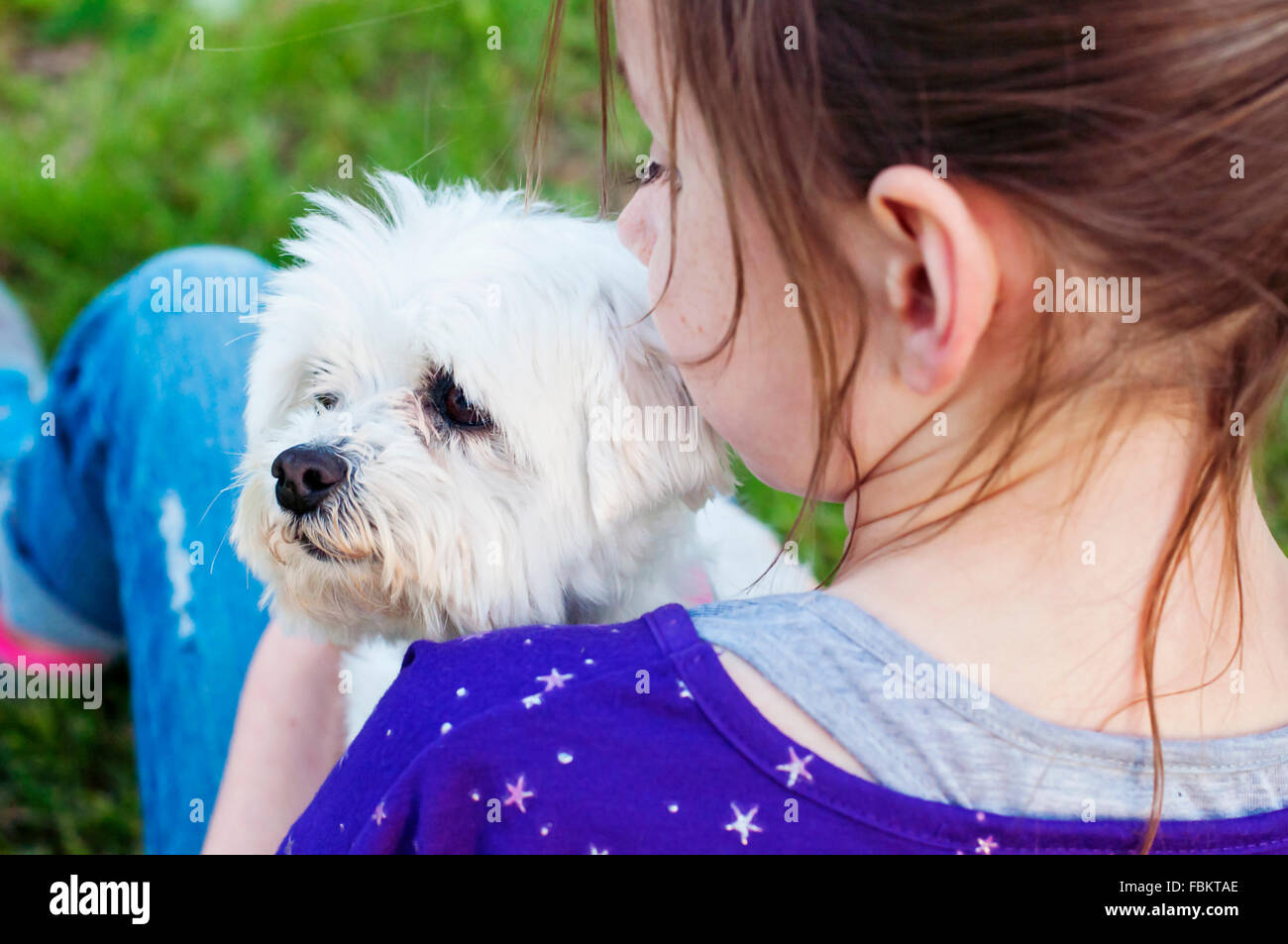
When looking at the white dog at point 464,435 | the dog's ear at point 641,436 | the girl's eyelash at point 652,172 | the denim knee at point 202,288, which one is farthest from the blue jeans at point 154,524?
the girl's eyelash at point 652,172

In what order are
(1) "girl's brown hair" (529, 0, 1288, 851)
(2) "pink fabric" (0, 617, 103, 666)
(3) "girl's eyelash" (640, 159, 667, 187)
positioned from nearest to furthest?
(1) "girl's brown hair" (529, 0, 1288, 851), (3) "girl's eyelash" (640, 159, 667, 187), (2) "pink fabric" (0, 617, 103, 666)

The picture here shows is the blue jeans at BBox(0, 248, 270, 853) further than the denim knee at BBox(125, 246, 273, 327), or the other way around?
the denim knee at BBox(125, 246, 273, 327)

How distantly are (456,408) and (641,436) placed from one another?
204mm

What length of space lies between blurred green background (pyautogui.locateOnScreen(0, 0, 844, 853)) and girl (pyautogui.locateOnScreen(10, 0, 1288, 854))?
188 cm

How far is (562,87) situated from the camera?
10.7 ft

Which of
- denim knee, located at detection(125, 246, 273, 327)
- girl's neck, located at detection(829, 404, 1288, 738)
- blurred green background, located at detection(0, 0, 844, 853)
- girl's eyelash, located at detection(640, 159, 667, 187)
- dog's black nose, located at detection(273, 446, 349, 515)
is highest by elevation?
blurred green background, located at detection(0, 0, 844, 853)

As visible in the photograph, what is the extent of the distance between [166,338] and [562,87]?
174cm

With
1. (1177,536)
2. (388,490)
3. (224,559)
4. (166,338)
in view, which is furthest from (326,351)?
(1177,536)

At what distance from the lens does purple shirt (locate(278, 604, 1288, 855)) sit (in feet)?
2.65

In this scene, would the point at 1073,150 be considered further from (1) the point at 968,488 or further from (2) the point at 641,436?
(2) the point at 641,436

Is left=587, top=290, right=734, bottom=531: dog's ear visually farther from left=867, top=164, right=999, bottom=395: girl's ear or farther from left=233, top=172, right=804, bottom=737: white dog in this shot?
left=867, top=164, right=999, bottom=395: girl's ear

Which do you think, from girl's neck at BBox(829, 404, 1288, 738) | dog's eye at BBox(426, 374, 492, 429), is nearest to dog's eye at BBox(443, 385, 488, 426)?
dog's eye at BBox(426, 374, 492, 429)

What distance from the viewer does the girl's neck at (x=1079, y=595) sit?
85 cm
